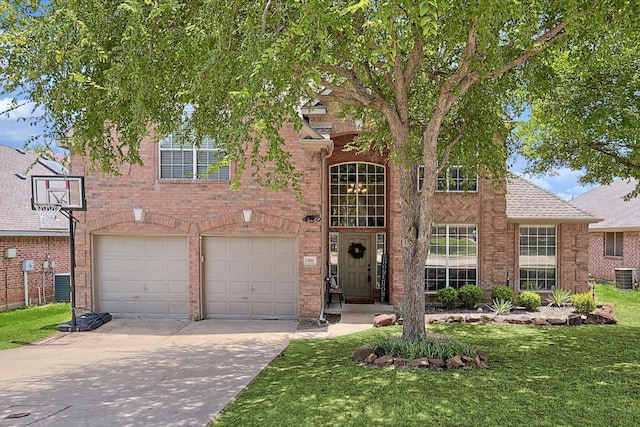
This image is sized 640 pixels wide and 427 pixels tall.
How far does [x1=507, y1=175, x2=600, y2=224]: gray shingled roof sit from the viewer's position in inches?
652

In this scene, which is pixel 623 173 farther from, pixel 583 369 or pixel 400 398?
pixel 400 398

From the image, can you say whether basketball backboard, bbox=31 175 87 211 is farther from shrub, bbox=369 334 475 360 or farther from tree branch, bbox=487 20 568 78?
tree branch, bbox=487 20 568 78

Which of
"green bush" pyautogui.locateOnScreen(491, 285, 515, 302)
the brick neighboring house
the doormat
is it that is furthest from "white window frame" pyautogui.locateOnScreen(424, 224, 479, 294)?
the brick neighboring house

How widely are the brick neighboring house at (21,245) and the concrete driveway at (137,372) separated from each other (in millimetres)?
5940

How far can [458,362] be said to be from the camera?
27.8 ft

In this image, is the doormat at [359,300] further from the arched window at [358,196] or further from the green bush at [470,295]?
the green bush at [470,295]

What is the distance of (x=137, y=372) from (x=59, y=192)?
19.8 feet

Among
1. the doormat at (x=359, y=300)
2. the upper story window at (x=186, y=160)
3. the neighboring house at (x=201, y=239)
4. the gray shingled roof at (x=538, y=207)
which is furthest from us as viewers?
the doormat at (x=359, y=300)

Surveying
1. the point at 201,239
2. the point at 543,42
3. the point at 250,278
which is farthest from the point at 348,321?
the point at 543,42

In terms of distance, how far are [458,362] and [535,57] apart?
5.63 m

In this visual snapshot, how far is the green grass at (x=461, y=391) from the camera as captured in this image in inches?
243

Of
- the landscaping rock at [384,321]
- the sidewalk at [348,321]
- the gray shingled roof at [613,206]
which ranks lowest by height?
the sidewalk at [348,321]

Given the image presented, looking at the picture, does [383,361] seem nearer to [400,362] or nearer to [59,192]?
[400,362]

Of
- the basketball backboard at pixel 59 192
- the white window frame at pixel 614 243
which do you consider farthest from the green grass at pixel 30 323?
the white window frame at pixel 614 243
